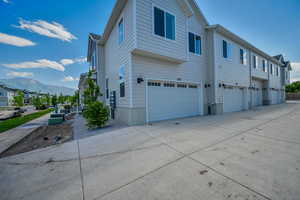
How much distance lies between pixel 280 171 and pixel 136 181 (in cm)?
281

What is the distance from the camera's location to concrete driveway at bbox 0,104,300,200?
1.90m

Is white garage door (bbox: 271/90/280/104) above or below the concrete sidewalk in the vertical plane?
above

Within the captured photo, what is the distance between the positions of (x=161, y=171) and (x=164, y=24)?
755cm

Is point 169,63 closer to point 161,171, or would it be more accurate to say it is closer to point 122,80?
point 122,80

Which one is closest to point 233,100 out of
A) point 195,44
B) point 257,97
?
point 195,44

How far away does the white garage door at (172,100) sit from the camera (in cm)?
741

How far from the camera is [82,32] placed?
1327 centimetres

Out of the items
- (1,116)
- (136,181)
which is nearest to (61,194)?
(136,181)

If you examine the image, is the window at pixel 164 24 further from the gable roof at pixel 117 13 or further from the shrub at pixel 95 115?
the shrub at pixel 95 115

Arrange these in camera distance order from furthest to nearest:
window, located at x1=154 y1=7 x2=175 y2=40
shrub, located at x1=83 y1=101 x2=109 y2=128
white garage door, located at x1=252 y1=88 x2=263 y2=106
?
white garage door, located at x1=252 y1=88 x2=263 y2=106
window, located at x1=154 y1=7 x2=175 y2=40
shrub, located at x1=83 y1=101 x2=109 y2=128

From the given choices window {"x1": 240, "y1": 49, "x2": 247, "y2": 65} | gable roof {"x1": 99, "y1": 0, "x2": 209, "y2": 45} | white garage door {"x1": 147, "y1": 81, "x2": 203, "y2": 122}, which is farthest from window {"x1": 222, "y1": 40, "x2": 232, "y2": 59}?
white garage door {"x1": 147, "y1": 81, "x2": 203, "y2": 122}

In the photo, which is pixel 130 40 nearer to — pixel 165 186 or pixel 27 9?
pixel 165 186

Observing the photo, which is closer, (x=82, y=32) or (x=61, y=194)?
(x=61, y=194)

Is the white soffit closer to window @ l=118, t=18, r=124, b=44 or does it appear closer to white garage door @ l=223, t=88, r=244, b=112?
window @ l=118, t=18, r=124, b=44
